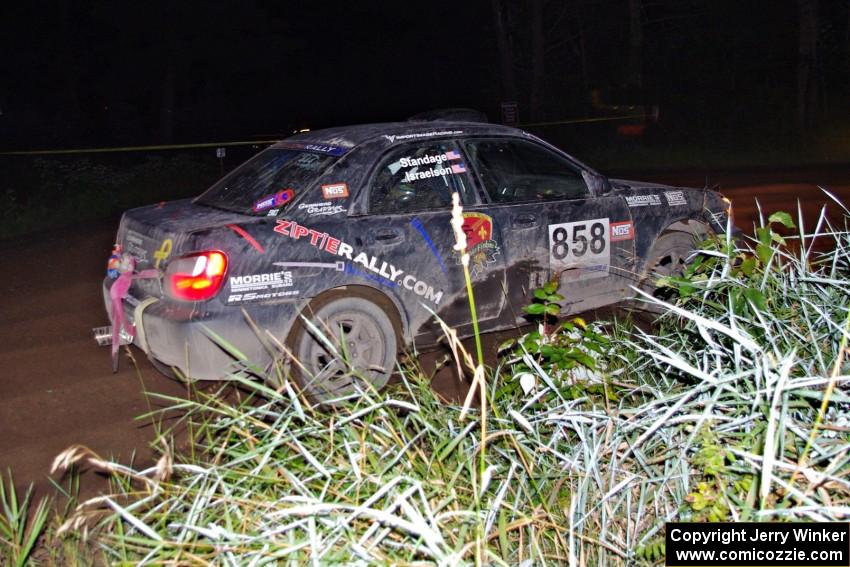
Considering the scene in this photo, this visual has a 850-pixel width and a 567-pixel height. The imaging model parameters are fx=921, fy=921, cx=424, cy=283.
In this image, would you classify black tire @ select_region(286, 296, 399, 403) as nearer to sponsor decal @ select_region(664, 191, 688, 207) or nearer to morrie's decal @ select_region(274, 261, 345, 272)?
morrie's decal @ select_region(274, 261, 345, 272)

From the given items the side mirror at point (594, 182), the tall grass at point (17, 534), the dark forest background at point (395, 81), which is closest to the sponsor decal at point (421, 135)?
the side mirror at point (594, 182)

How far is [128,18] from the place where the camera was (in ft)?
99.5

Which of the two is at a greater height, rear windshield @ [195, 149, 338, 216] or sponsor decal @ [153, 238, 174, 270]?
rear windshield @ [195, 149, 338, 216]

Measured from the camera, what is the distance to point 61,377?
21.4 ft

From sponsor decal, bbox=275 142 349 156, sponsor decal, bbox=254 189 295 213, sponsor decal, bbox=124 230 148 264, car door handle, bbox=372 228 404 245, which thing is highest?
sponsor decal, bbox=275 142 349 156

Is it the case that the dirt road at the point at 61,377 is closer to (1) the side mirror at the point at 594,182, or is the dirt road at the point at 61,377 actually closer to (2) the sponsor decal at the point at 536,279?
(2) the sponsor decal at the point at 536,279

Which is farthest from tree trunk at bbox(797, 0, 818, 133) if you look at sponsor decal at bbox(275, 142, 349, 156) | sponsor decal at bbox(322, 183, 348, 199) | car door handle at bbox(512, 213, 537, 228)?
sponsor decal at bbox(322, 183, 348, 199)

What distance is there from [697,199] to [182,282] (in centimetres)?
411

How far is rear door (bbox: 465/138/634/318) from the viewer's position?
20.7ft

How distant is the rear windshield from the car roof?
0.55ft

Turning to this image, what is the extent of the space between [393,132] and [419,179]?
377 millimetres

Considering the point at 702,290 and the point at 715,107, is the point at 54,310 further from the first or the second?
the point at 715,107

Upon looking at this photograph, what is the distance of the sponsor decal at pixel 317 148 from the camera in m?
5.93

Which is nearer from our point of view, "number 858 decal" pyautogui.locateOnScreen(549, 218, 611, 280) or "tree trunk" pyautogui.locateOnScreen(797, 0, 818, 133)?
"number 858 decal" pyautogui.locateOnScreen(549, 218, 611, 280)
